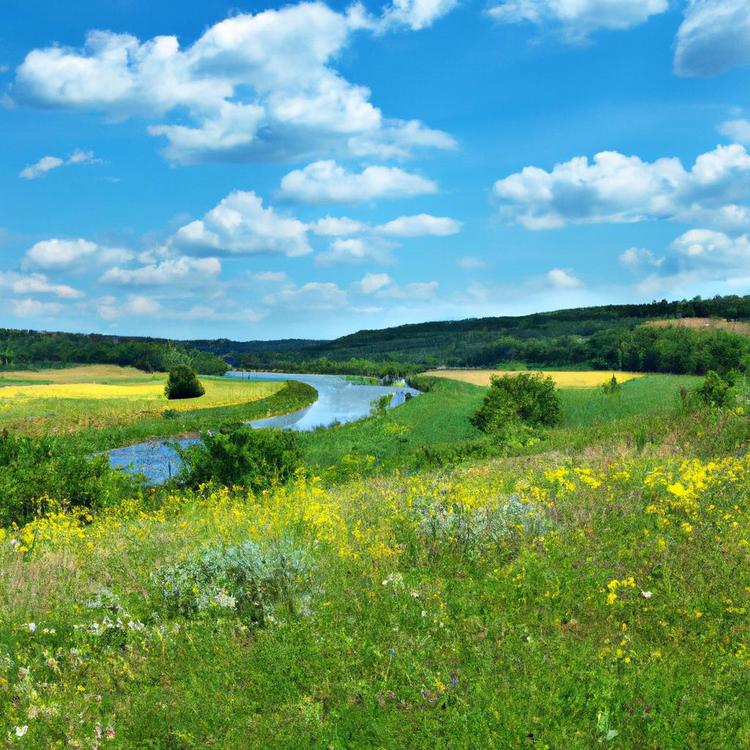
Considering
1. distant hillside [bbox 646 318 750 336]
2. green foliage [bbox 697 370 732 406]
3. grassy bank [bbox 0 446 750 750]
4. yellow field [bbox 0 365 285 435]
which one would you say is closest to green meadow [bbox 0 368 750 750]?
grassy bank [bbox 0 446 750 750]

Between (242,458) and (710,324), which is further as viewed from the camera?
(710,324)

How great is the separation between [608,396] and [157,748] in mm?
46592

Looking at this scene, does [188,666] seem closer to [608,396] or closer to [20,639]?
[20,639]

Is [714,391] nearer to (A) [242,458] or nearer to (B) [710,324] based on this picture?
(A) [242,458]

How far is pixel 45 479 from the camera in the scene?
17.6 m

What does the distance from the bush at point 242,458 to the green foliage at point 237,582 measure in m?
13.5

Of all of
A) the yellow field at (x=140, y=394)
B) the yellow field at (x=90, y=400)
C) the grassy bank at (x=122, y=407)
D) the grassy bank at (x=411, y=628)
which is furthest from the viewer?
the yellow field at (x=140, y=394)

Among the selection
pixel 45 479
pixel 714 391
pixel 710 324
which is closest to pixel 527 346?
pixel 710 324

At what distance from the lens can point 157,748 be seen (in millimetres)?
4559

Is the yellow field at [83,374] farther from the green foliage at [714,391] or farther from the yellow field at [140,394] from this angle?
the green foliage at [714,391]

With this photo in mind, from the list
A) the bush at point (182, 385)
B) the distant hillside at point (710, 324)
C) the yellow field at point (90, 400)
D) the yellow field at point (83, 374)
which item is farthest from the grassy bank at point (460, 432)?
the yellow field at point (83, 374)

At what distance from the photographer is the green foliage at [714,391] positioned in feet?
71.6

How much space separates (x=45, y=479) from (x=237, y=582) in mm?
13214

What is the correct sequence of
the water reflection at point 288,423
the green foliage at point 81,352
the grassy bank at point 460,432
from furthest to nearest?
the green foliage at point 81,352, the water reflection at point 288,423, the grassy bank at point 460,432
